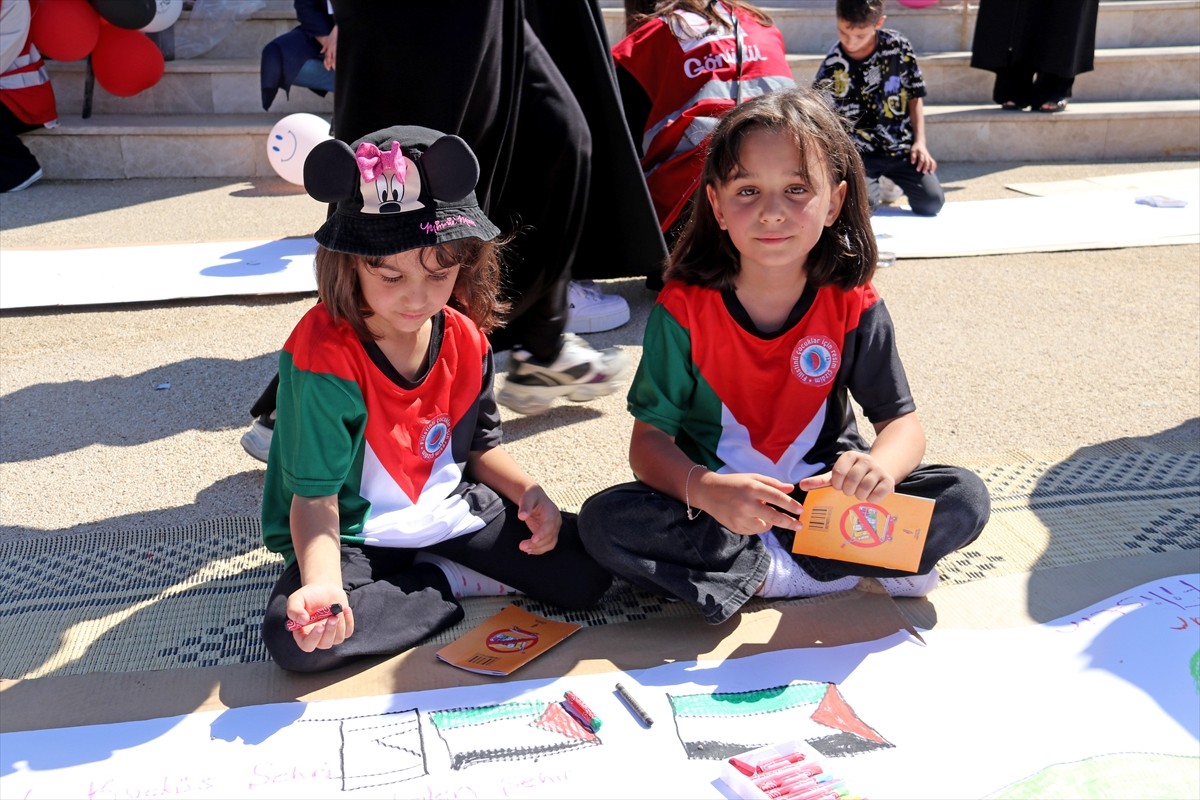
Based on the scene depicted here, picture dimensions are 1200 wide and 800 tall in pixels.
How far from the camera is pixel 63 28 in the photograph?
5160 mm

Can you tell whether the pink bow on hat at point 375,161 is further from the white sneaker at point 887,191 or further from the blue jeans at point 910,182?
the white sneaker at point 887,191

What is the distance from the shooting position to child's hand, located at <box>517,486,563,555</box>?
1.79 metres

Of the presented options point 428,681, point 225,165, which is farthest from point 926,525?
point 225,165

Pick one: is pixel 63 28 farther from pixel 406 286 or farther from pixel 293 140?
pixel 406 286

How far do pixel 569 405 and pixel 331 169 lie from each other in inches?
50.2

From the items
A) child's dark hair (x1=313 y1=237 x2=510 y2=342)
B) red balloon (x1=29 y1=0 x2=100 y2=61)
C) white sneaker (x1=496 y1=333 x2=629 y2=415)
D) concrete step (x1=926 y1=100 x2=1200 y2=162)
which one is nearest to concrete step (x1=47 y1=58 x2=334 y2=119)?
red balloon (x1=29 y1=0 x2=100 y2=61)

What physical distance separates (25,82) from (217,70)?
3.32ft

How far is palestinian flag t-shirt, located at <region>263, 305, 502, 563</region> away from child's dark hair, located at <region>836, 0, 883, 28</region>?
3102 millimetres

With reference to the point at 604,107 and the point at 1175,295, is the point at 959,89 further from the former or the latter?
the point at 604,107

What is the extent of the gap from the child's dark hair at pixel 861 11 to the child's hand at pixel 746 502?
3.24 metres

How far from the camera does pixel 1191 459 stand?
93.9 inches

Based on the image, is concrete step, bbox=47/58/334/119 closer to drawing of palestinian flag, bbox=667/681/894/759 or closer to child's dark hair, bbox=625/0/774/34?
child's dark hair, bbox=625/0/774/34

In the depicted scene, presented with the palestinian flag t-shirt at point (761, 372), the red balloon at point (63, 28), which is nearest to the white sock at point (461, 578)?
the palestinian flag t-shirt at point (761, 372)

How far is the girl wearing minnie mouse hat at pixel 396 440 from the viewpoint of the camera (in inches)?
63.4
